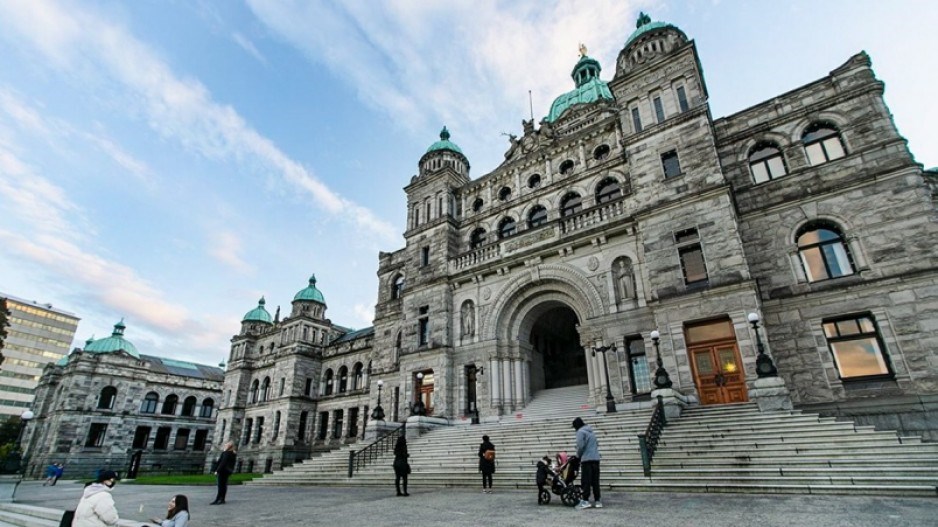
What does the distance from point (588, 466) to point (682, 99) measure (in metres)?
17.3

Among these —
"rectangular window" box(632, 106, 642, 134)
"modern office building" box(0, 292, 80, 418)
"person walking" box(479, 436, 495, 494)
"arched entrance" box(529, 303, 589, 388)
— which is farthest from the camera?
"modern office building" box(0, 292, 80, 418)

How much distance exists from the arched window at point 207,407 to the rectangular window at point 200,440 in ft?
6.35

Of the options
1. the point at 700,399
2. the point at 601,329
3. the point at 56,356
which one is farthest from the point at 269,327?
the point at 56,356

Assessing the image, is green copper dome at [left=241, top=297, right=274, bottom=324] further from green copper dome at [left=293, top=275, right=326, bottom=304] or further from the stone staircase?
the stone staircase

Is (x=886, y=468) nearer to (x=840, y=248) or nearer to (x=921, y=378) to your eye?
(x=921, y=378)

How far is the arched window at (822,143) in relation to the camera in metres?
17.3

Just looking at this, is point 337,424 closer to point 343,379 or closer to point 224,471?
point 343,379

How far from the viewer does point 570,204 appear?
23266 millimetres

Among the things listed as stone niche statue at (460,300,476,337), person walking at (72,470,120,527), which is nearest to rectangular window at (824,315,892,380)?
stone niche statue at (460,300,476,337)

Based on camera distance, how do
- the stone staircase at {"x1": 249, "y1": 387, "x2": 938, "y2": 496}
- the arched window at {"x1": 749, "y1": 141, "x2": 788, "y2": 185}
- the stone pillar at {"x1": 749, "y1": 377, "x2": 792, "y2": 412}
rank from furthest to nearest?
1. the arched window at {"x1": 749, "y1": 141, "x2": 788, "y2": 185}
2. the stone pillar at {"x1": 749, "y1": 377, "x2": 792, "y2": 412}
3. the stone staircase at {"x1": 249, "y1": 387, "x2": 938, "y2": 496}

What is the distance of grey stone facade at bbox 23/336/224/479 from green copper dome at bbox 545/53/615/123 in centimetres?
4724

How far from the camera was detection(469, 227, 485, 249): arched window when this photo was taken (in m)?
26.1

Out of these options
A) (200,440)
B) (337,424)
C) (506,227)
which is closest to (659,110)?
(506,227)

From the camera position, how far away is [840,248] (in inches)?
634
